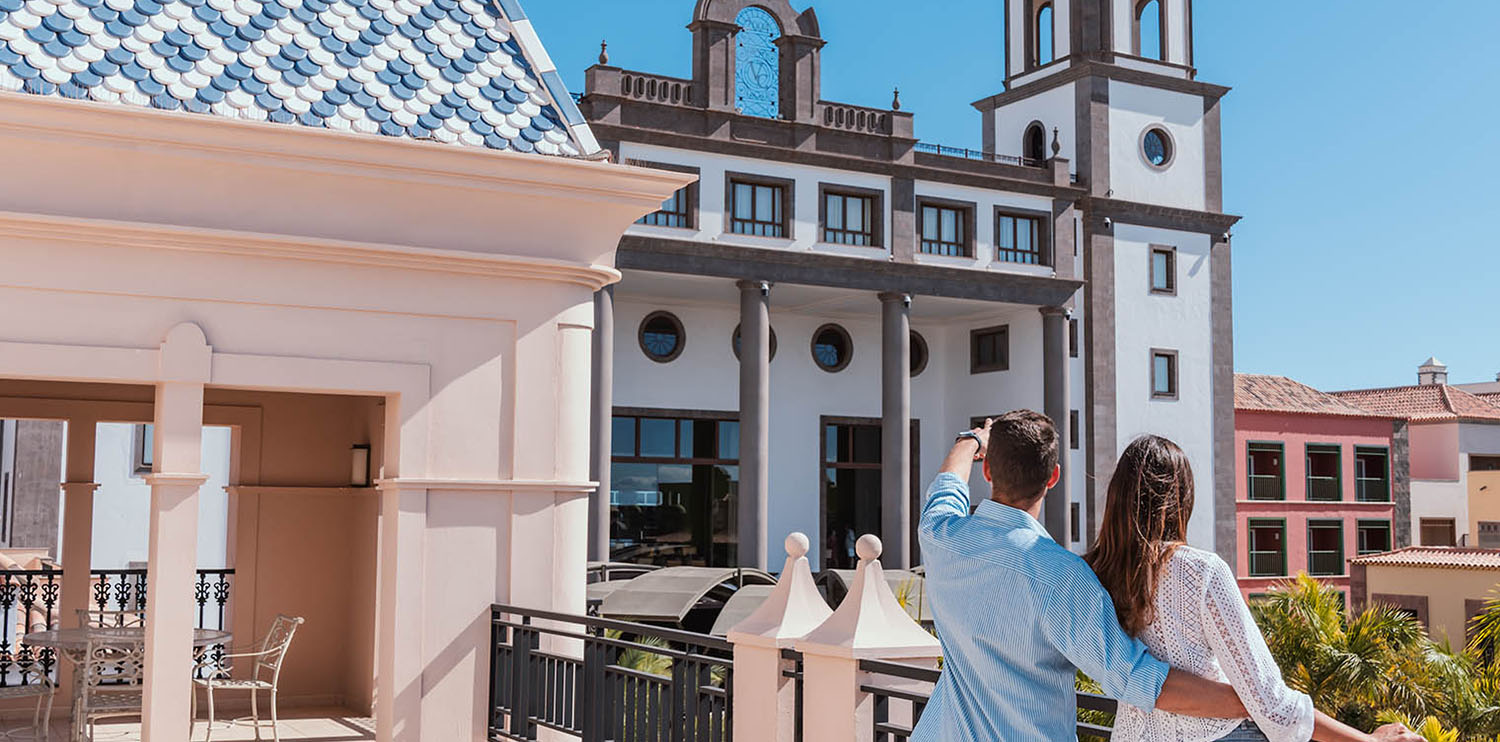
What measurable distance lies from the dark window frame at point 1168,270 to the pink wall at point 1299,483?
767 centimetres

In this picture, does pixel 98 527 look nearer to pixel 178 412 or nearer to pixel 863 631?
pixel 178 412

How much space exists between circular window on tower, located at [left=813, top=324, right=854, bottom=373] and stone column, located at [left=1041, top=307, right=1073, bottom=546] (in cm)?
475

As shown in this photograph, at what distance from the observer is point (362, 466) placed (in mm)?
10477

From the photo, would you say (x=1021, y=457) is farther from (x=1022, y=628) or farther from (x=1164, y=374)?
(x=1164, y=374)

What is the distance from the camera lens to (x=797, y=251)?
96.1 feet

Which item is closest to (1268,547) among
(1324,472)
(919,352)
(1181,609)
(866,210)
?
(1324,472)

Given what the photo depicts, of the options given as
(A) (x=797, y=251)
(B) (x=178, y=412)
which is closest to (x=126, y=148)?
(B) (x=178, y=412)

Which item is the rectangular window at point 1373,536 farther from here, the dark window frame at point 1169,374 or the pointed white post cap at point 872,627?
the pointed white post cap at point 872,627

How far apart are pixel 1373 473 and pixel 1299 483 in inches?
170

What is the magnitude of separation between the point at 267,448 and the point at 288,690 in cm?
186

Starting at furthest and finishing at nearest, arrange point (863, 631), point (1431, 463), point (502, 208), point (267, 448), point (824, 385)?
point (1431, 463)
point (824, 385)
point (267, 448)
point (502, 208)
point (863, 631)

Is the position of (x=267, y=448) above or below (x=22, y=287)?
below

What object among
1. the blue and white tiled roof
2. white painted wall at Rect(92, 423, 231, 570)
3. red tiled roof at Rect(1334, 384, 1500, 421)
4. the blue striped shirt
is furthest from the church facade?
the blue striped shirt

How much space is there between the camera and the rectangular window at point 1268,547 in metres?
40.7
